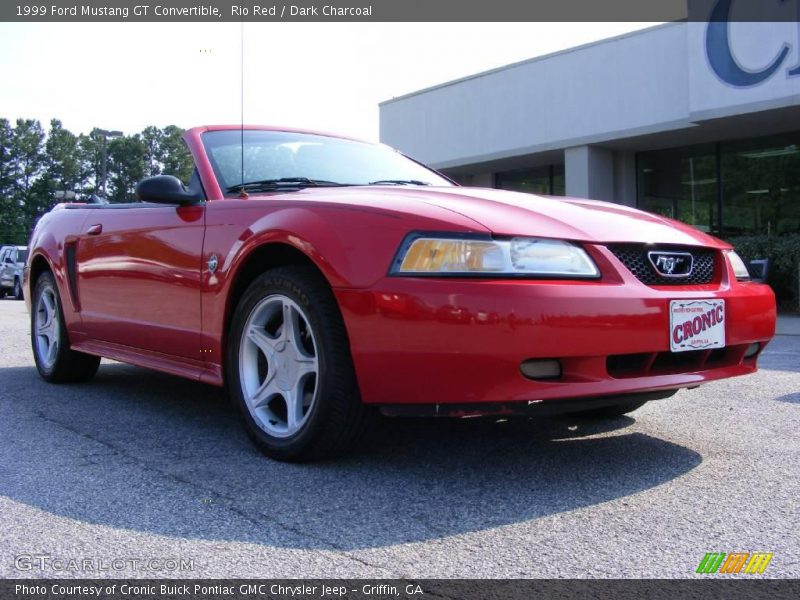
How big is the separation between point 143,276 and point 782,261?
10.9 meters

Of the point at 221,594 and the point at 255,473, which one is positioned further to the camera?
the point at 255,473

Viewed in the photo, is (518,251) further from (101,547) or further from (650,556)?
(101,547)

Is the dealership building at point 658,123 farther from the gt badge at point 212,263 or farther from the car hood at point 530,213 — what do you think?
the gt badge at point 212,263

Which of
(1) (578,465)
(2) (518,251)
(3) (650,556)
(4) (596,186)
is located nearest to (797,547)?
(3) (650,556)

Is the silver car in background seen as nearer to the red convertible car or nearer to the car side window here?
the car side window

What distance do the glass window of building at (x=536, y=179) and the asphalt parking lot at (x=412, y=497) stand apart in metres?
13.5

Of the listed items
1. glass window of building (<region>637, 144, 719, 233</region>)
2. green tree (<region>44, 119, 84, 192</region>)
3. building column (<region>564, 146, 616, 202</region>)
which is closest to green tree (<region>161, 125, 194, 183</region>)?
building column (<region>564, 146, 616, 202</region>)

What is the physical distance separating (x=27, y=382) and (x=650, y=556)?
4.40m

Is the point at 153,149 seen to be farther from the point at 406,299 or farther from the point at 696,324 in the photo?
the point at 696,324

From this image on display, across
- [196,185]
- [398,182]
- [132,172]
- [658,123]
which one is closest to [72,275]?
[196,185]

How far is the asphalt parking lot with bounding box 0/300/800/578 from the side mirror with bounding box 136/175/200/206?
106 cm

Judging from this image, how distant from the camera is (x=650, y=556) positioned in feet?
7.15

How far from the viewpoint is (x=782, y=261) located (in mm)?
12312

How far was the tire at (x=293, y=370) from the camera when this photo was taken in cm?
289
